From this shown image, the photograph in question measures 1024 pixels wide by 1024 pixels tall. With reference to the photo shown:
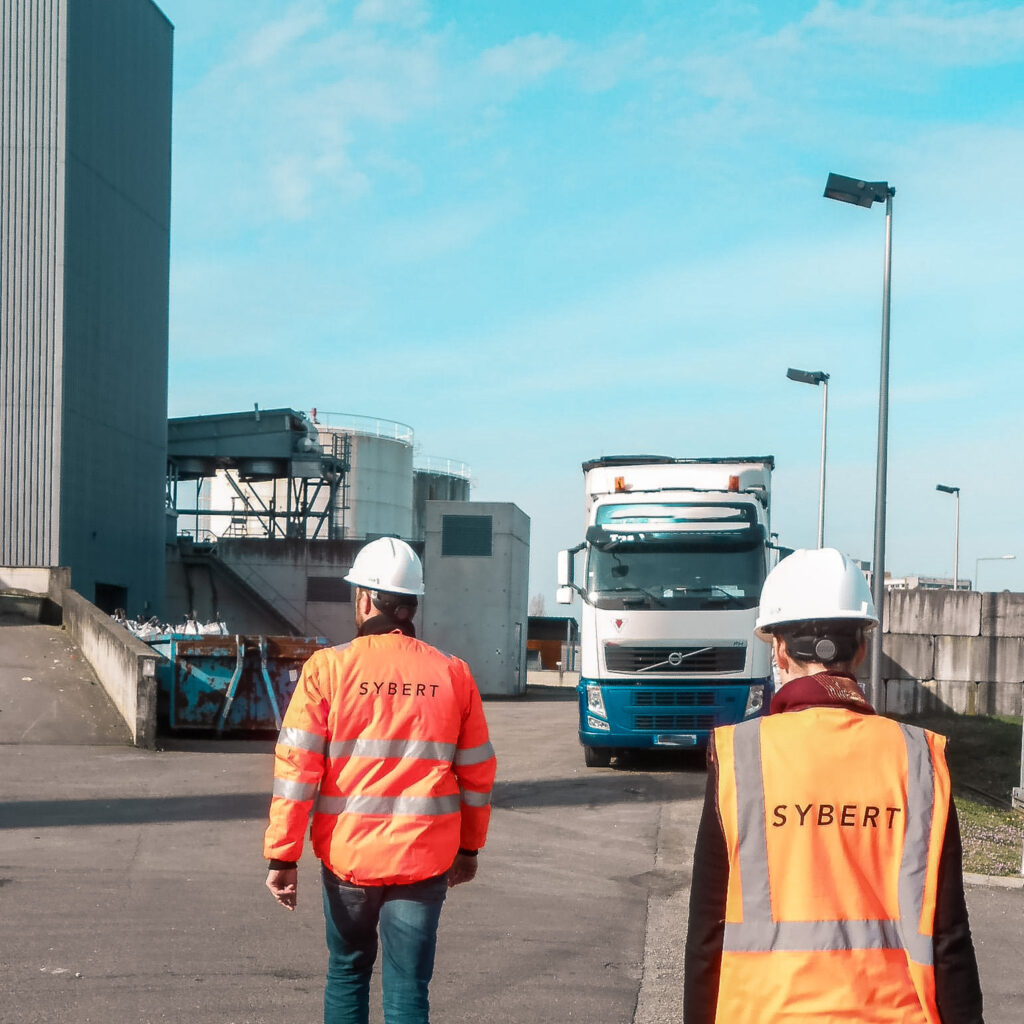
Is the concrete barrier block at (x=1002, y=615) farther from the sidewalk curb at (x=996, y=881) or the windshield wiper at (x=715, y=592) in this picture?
the sidewalk curb at (x=996, y=881)

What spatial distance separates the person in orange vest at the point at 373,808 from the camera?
162 inches

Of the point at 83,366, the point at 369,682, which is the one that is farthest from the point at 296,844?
the point at 83,366

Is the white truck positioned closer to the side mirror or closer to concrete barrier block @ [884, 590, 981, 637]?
the side mirror

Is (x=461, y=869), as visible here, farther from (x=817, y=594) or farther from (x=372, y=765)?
(x=817, y=594)

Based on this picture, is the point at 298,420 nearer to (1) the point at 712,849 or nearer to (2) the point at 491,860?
(2) the point at 491,860

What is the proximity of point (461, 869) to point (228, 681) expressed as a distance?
13.5 meters

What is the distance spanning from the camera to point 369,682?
4.24 metres

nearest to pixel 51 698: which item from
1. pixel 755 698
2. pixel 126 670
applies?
pixel 126 670

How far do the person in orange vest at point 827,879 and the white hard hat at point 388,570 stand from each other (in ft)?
6.50

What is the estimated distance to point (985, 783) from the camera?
55.1 ft

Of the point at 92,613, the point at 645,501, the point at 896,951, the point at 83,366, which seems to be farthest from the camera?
the point at 83,366

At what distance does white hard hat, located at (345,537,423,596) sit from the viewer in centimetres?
447

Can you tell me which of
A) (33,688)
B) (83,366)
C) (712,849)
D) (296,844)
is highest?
(83,366)

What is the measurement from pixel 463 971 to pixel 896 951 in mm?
4418
